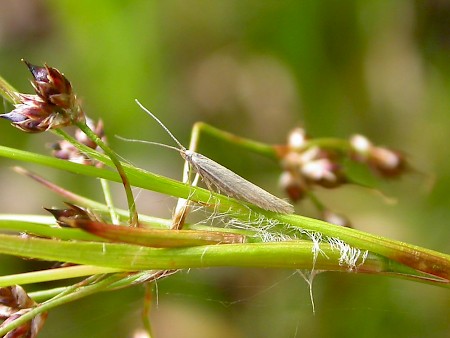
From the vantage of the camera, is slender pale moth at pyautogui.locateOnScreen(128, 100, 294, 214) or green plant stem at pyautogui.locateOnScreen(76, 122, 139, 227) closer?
green plant stem at pyautogui.locateOnScreen(76, 122, 139, 227)

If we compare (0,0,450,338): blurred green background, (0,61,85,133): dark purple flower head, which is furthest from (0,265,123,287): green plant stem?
(0,0,450,338): blurred green background

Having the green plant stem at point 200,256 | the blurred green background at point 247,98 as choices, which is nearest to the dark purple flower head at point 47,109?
the green plant stem at point 200,256

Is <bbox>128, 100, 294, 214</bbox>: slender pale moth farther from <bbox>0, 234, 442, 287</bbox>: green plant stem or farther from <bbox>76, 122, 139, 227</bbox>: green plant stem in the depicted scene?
<bbox>76, 122, 139, 227</bbox>: green plant stem

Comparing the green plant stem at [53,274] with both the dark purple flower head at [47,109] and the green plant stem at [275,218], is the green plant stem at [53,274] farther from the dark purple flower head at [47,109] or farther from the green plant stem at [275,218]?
the dark purple flower head at [47,109]

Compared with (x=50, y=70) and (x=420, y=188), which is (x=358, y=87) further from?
(x=50, y=70)

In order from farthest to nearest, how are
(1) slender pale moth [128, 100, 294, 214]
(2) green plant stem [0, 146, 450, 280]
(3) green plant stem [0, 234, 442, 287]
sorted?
(1) slender pale moth [128, 100, 294, 214], (2) green plant stem [0, 146, 450, 280], (3) green plant stem [0, 234, 442, 287]

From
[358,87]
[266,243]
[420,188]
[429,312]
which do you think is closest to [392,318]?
[429,312]

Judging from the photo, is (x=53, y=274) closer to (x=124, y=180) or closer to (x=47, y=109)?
(x=124, y=180)

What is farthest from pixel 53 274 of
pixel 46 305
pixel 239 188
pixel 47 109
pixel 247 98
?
pixel 247 98
